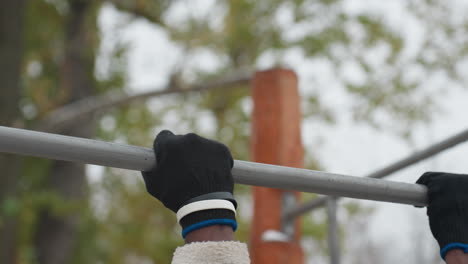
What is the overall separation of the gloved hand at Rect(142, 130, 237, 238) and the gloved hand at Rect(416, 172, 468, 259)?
280 millimetres

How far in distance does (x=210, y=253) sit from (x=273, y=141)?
60.0 inches

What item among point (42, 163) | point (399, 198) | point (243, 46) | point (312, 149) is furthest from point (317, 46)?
point (399, 198)

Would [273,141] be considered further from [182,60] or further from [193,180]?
[182,60]

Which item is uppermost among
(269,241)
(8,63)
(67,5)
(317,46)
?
(67,5)

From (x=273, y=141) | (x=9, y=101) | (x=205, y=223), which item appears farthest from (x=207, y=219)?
(x=9, y=101)

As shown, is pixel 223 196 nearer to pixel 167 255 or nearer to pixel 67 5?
pixel 67 5

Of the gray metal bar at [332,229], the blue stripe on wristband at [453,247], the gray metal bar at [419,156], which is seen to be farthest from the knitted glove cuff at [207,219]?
the gray metal bar at [332,229]

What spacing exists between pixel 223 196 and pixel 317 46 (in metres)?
5.08

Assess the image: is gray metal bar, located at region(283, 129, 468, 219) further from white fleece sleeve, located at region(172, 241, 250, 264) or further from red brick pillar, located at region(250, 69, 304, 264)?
white fleece sleeve, located at region(172, 241, 250, 264)

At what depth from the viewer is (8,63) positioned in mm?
3930

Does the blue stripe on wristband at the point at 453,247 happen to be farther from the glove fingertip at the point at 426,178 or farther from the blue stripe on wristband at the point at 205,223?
the blue stripe on wristband at the point at 205,223

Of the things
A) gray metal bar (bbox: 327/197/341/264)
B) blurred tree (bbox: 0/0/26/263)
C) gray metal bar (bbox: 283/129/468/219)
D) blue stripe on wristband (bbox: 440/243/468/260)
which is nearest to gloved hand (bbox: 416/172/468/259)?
blue stripe on wristband (bbox: 440/243/468/260)

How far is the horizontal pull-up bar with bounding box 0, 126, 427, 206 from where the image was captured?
25.1 inches

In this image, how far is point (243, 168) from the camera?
71 cm
